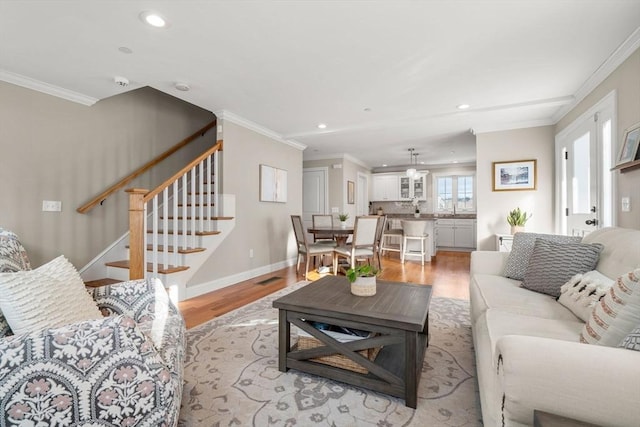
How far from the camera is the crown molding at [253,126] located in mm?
3969

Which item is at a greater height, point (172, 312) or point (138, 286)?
point (138, 286)

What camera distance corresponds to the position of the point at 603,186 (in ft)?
9.43

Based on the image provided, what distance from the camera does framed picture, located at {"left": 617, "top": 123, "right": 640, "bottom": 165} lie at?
2.21 metres

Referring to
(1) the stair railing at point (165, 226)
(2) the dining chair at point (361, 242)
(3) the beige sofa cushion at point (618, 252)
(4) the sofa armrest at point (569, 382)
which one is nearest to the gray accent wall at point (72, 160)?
(1) the stair railing at point (165, 226)

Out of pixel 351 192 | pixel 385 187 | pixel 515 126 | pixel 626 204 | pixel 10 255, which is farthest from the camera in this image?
pixel 385 187

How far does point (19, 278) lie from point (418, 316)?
1749 millimetres

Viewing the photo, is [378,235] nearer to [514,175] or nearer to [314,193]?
[514,175]

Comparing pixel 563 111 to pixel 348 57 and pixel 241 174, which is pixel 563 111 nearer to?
pixel 348 57

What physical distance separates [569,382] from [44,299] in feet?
5.77

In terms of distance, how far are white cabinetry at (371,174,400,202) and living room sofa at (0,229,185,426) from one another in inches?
311

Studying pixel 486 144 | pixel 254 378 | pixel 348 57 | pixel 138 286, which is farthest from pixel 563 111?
pixel 138 286

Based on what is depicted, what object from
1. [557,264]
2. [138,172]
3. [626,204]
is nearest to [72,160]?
[138,172]

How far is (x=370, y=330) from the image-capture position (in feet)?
5.19

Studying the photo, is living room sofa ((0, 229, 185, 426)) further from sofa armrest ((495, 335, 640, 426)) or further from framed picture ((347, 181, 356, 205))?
framed picture ((347, 181, 356, 205))
